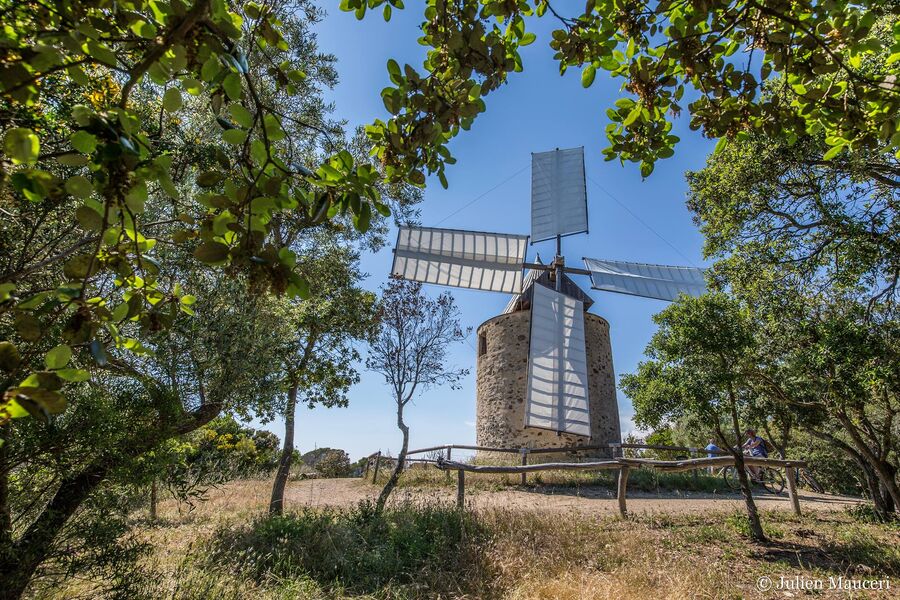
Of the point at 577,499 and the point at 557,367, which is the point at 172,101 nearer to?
the point at 577,499

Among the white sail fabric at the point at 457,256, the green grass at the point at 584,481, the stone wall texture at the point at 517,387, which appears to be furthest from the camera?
the white sail fabric at the point at 457,256

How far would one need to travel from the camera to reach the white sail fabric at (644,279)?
1705 centimetres

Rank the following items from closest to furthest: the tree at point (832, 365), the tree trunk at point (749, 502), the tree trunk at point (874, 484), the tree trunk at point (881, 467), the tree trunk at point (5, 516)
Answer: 1. the tree trunk at point (5, 516)
2. the tree at point (832, 365)
3. the tree trunk at point (749, 502)
4. the tree trunk at point (881, 467)
5. the tree trunk at point (874, 484)

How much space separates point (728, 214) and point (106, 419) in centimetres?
703

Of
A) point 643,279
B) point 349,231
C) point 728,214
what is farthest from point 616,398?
point 349,231

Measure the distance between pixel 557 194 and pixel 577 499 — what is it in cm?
1253

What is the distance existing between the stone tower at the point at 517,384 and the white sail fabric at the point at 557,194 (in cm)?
376

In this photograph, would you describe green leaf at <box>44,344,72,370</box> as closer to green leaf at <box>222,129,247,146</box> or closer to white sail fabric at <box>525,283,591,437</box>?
green leaf at <box>222,129,247,146</box>

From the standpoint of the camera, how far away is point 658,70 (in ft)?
6.63

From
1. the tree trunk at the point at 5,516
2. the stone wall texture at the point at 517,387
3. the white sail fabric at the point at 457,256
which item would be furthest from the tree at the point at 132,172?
the white sail fabric at the point at 457,256

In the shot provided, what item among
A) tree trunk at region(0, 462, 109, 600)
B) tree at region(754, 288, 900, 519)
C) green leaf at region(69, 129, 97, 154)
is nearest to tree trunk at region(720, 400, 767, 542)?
tree at region(754, 288, 900, 519)

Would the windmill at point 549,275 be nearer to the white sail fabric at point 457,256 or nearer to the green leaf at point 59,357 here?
the white sail fabric at point 457,256

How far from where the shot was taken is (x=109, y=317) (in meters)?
1.05

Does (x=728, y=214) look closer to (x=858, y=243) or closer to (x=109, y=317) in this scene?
(x=858, y=243)
